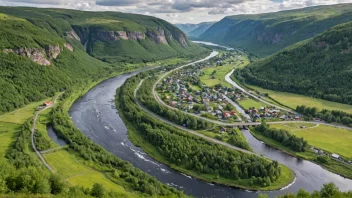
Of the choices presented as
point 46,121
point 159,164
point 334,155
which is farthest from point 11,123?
point 334,155

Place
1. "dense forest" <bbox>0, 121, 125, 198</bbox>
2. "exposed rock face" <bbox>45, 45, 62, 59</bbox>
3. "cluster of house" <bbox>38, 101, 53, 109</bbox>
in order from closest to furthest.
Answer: "dense forest" <bbox>0, 121, 125, 198</bbox> < "cluster of house" <bbox>38, 101, 53, 109</bbox> < "exposed rock face" <bbox>45, 45, 62, 59</bbox>

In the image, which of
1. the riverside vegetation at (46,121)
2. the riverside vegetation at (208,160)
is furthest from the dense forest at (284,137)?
the riverside vegetation at (46,121)

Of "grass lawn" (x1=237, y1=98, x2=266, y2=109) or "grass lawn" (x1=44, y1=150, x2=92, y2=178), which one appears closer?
"grass lawn" (x1=44, y1=150, x2=92, y2=178)

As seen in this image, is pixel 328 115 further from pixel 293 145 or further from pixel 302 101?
pixel 293 145

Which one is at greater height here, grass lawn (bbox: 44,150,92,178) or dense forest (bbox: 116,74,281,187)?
dense forest (bbox: 116,74,281,187)

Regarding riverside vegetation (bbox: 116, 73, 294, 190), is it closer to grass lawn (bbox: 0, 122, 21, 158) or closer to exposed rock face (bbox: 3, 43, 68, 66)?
grass lawn (bbox: 0, 122, 21, 158)

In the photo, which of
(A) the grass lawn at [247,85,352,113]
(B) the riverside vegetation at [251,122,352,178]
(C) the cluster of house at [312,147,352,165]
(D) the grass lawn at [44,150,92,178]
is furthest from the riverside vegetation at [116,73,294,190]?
(A) the grass lawn at [247,85,352,113]

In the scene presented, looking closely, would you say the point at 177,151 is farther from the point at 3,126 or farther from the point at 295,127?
the point at 3,126
